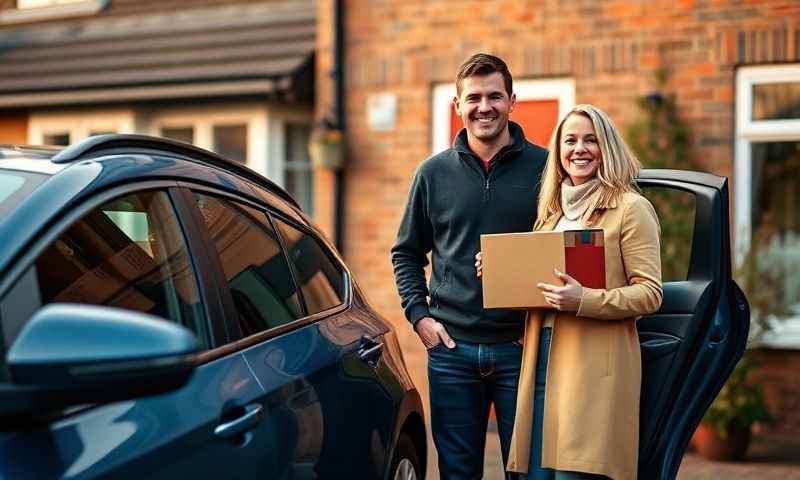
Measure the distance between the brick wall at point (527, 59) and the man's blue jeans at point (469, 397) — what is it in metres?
4.78

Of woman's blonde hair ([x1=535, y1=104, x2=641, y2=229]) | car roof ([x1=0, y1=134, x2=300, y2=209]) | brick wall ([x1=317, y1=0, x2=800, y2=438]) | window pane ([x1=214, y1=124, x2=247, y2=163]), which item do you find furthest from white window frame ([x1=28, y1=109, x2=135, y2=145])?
car roof ([x1=0, y1=134, x2=300, y2=209])

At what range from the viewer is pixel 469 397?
4160 mm

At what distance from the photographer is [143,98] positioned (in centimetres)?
1091

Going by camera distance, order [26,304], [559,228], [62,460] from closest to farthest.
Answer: [62,460], [26,304], [559,228]

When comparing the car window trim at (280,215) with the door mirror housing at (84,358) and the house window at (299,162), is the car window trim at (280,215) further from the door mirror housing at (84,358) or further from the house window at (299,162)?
the house window at (299,162)

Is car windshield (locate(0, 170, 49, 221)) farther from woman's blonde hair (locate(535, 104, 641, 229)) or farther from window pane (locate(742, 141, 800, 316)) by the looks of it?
window pane (locate(742, 141, 800, 316))

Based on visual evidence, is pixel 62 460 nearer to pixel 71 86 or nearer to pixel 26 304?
pixel 26 304

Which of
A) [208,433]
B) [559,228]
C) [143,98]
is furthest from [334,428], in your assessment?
[143,98]

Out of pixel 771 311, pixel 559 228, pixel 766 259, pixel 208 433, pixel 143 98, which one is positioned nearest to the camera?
pixel 208 433

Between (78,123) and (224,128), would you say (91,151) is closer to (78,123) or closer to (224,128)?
(224,128)

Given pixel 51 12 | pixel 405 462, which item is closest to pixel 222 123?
pixel 51 12

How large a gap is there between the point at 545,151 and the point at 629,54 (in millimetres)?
4652

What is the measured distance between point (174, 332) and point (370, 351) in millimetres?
1732

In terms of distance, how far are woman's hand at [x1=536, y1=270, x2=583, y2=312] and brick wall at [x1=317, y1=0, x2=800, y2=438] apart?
511 cm
